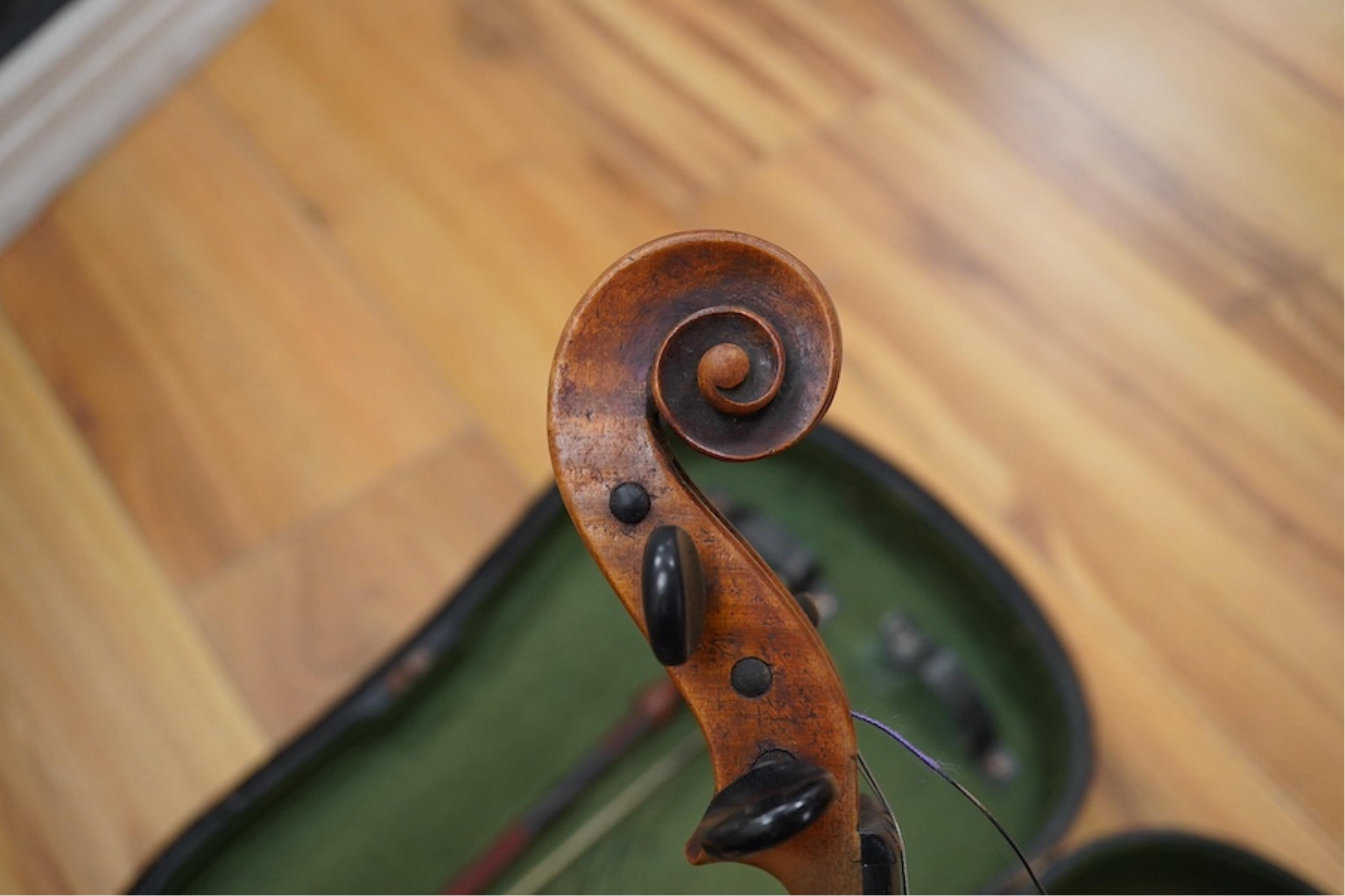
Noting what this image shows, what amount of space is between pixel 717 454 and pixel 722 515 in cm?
8

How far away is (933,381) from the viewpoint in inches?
40.6

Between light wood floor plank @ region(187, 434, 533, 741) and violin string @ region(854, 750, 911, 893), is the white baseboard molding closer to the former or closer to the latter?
light wood floor plank @ region(187, 434, 533, 741)

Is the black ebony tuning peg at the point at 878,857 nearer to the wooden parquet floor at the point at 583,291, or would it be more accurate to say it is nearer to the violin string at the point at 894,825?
the violin string at the point at 894,825

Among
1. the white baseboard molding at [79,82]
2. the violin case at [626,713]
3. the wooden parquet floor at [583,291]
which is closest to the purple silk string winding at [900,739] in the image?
the violin case at [626,713]

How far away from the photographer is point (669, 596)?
0.41 metres

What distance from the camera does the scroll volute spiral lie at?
17.5 inches

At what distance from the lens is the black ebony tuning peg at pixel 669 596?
1.35ft

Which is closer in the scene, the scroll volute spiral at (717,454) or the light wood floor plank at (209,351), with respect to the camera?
the scroll volute spiral at (717,454)

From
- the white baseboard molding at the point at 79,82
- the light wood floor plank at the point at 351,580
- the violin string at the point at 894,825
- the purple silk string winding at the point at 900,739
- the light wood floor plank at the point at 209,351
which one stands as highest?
the white baseboard molding at the point at 79,82

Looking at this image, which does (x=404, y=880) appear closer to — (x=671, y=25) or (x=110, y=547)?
(x=110, y=547)

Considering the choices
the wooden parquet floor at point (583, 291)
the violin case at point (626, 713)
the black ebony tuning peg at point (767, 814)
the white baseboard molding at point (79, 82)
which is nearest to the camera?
the black ebony tuning peg at point (767, 814)

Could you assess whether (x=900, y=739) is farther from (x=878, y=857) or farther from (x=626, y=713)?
(x=626, y=713)

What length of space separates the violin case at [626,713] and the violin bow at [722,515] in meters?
0.27

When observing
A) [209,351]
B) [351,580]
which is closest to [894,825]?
[351,580]
